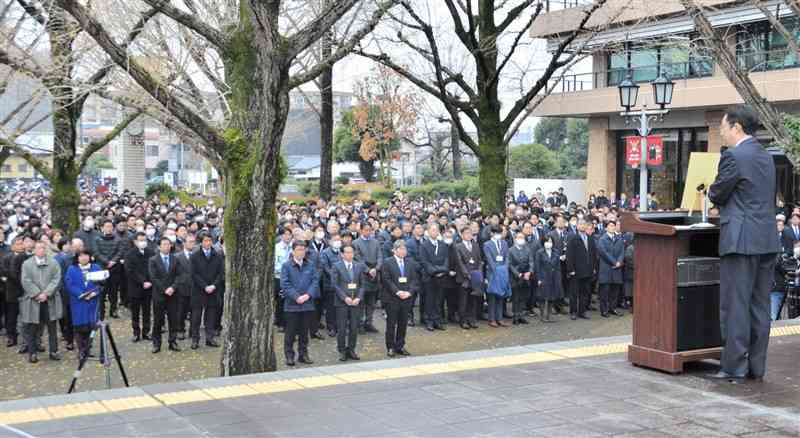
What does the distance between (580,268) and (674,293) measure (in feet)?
36.0

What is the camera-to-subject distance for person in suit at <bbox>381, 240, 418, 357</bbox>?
45.6 feet

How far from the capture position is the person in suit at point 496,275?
Answer: 16.9 meters

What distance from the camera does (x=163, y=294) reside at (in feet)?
48.0

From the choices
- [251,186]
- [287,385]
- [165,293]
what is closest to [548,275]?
[165,293]

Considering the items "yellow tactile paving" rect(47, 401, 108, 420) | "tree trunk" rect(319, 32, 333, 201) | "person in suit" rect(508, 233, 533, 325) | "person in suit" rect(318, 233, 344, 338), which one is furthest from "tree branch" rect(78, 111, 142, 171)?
"yellow tactile paving" rect(47, 401, 108, 420)

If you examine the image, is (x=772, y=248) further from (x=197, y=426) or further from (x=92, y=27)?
(x=92, y=27)

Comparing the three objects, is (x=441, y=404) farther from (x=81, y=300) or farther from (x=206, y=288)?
(x=206, y=288)

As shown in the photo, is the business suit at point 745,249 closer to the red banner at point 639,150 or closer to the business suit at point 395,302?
the business suit at point 395,302

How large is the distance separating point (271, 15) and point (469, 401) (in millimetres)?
4968

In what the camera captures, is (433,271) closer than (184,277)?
No

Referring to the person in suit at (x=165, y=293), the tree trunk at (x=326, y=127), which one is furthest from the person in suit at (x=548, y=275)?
the tree trunk at (x=326, y=127)

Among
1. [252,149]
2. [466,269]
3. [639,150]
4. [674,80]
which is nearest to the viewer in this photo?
[252,149]

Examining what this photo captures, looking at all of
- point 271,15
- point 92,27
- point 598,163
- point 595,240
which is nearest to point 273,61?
point 271,15

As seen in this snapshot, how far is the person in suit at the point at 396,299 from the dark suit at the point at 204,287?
10.0ft
